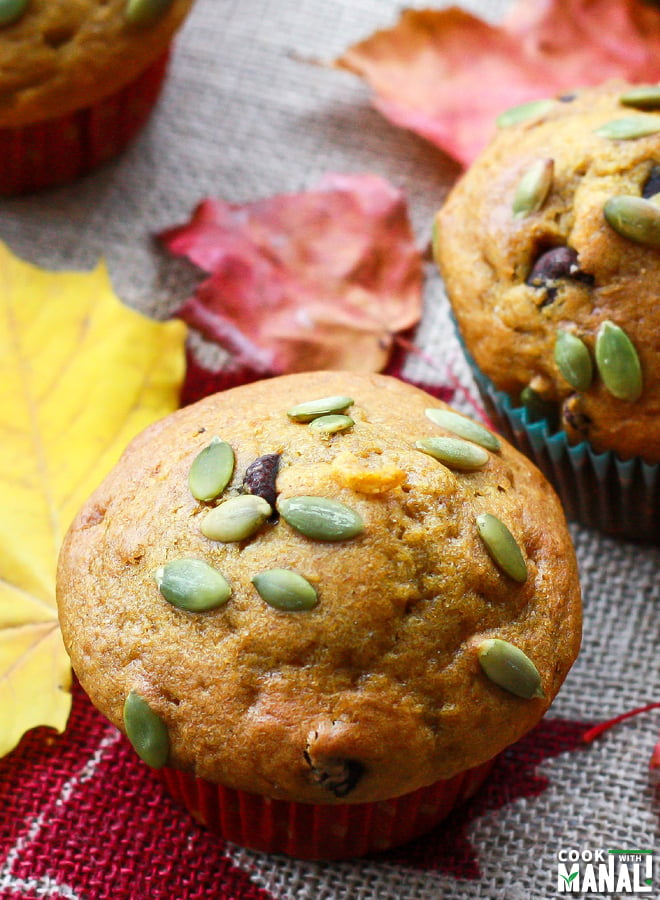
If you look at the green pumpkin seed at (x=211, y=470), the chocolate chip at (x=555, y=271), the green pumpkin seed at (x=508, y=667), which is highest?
the chocolate chip at (x=555, y=271)

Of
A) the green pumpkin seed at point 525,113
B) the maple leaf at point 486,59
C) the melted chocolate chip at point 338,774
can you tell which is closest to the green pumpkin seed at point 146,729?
the melted chocolate chip at point 338,774

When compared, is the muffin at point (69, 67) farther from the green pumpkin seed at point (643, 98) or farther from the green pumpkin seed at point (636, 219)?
the green pumpkin seed at point (636, 219)

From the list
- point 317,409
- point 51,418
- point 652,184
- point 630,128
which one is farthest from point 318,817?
point 630,128

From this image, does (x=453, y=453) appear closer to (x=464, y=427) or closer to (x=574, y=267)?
(x=464, y=427)

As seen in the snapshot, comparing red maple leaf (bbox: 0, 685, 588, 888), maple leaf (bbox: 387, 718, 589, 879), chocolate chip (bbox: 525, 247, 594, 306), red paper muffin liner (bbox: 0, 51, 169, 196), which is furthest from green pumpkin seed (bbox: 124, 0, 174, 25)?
maple leaf (bbox: 387, 718, 589, 879)

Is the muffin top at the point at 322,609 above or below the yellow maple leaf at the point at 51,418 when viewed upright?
above

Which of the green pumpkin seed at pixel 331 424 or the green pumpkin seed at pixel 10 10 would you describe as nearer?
the green pumpkin seed at pixel 331 424
